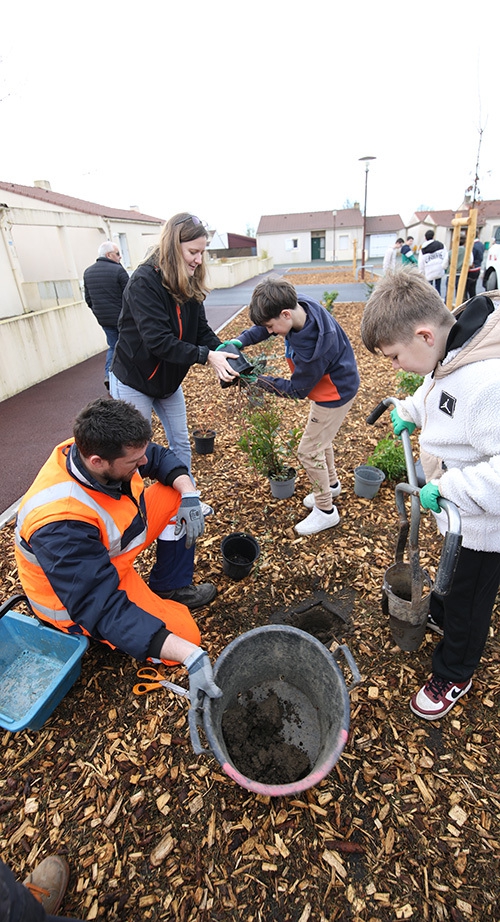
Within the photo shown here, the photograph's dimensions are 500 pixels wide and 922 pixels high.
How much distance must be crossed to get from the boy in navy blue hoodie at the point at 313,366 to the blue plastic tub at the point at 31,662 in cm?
171

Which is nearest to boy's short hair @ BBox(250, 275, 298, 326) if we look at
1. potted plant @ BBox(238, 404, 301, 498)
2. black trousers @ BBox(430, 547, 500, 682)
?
potted plant @ BBox(238, 404, 301, 498)

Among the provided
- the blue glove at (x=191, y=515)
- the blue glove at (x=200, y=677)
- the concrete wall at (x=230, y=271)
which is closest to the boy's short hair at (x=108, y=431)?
the blue glove at (x=191, y=515)

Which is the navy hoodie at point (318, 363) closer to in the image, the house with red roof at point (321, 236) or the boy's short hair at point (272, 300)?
the boy's short hair at point (272, 300)

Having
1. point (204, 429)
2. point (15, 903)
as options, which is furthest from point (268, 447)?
point (15, 903)

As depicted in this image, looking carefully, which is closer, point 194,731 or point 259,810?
point 194,731

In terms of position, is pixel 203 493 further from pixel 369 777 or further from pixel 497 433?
pixel 497 433

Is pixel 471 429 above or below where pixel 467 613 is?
above

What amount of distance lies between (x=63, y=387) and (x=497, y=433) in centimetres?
735

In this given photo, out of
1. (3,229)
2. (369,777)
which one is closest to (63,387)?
(3,229)

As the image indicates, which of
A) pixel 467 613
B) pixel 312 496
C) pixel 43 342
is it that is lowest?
pixel 312 496

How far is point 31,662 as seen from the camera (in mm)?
2275

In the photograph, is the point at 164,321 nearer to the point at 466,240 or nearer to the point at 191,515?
the point at 191,515

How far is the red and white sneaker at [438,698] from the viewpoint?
1997 millimetres

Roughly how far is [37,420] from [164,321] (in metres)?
4.21
